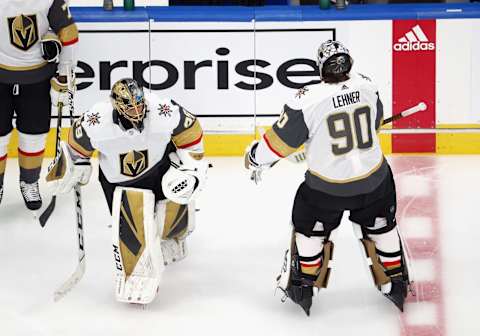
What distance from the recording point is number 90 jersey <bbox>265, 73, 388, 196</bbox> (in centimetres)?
409

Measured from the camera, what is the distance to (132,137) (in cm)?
443

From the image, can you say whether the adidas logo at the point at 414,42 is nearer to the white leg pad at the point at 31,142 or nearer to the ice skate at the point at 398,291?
the white leg pad at the point at 31,142

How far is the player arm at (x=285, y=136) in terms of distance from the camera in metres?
4.10

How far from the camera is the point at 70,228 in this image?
565cm

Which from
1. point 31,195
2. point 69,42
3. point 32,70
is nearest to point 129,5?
point 69,42

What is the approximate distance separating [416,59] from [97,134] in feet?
10.4

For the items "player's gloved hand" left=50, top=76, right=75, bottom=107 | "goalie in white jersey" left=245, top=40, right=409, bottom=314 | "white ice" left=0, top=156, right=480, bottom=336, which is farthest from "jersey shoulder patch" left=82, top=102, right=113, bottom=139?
"player's gloved hand" left=50, top=76, right=75, bottom=107

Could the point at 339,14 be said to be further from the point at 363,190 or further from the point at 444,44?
the point at 363,190

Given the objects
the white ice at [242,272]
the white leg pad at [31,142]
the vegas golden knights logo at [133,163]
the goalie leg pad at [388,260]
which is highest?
the vegas golden knights logo at [133,163]

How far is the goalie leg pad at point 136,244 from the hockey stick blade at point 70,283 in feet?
0.89

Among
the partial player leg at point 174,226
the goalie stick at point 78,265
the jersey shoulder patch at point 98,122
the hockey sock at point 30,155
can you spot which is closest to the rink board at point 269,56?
the hockey sock at point 30,155

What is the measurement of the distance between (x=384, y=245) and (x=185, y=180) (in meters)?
0.83

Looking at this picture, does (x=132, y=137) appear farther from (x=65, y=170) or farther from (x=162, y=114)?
(x=65, y=170)

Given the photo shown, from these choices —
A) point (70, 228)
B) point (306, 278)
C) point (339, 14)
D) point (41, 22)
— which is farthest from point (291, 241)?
point (339, 14)
